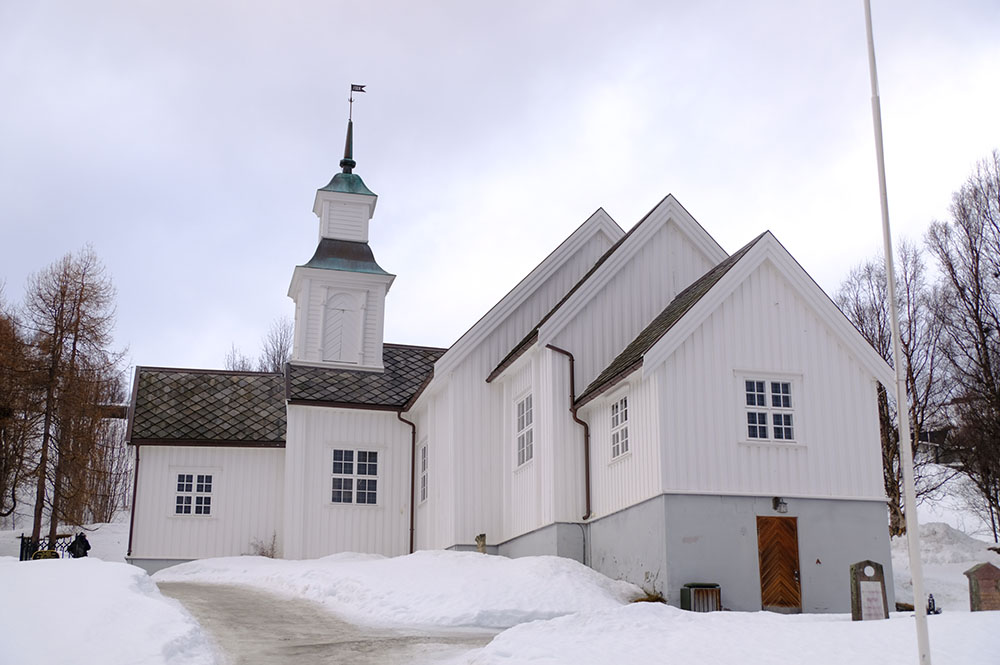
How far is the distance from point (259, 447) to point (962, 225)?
22.8m

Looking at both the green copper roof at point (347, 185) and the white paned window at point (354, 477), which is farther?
the green copper roof at point (347, 185)

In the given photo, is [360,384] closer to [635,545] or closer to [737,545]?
[635,545]

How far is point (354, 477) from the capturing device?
26500mm

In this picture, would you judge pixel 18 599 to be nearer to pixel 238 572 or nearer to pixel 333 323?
pixel 238 572

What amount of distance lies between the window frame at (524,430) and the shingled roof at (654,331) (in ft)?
5.39

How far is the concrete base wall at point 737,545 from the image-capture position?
16.6 metres

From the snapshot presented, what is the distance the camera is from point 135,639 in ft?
32.6

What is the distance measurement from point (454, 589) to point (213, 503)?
12694 mm

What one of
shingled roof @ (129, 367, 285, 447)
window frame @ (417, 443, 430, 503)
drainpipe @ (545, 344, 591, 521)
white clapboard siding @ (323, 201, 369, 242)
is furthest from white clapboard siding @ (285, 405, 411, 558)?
drainpipe @ (545, 344, 591, 521)

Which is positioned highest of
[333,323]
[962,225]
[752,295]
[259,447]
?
[962,225]

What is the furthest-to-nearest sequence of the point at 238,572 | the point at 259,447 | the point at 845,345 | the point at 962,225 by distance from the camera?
the point at 962,225 → the point at 259,447 → the point at 238,572 → the point at 845,345

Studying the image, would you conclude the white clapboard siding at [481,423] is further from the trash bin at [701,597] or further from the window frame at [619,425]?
the trash bin at [701,597]

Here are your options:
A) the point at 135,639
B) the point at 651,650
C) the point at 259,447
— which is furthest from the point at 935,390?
the point at 135,639

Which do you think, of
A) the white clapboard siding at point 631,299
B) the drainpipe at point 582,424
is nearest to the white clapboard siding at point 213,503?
the drainpipe at point 582,424
